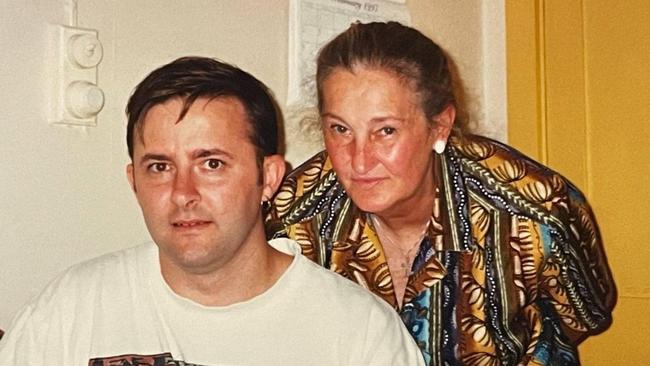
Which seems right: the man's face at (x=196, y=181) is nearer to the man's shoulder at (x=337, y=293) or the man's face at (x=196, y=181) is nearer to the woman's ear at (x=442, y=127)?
the man's shoulder at (x=337, y=293)

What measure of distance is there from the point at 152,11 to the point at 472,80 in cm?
95

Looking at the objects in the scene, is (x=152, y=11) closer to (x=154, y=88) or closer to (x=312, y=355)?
(x=154, y=88)

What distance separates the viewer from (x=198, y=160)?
1.24 m

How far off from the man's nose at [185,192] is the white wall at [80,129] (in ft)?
1.14

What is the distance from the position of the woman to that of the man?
192 mm

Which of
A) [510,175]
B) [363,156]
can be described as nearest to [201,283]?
[363,156]

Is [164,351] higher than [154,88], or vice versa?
[154,88]

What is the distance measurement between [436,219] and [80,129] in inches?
24.5

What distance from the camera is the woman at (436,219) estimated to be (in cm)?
143

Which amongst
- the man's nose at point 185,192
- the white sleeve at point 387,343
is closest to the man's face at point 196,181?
the man's nose at point 185,192

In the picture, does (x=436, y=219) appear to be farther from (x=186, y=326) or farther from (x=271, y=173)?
(x=186, y=326)

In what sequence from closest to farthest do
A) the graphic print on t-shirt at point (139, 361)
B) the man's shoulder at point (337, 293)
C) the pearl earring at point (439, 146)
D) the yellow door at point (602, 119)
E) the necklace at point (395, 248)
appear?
the graphic print on t-shirt at point (139, 361), the man's shoulder at point (337, 293), the pearl earring at point (439, 146), the necklace at point (395, 248), the yellow door at point (602, 119)

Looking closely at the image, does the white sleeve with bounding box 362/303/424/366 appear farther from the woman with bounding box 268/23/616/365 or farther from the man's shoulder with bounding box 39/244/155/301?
the man's shoulder with bounding box 39/244/155/301

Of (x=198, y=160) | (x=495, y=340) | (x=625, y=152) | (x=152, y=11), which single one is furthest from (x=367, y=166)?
(x=625, y=152)
